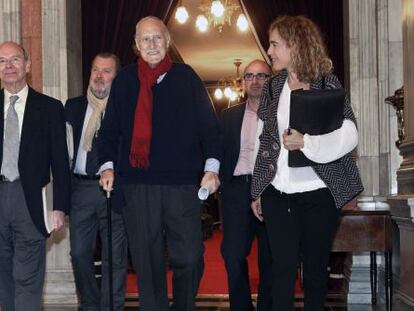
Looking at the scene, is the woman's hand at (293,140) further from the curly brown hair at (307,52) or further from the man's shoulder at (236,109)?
the man's shoulder at (236,109)

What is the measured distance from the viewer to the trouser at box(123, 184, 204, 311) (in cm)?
342

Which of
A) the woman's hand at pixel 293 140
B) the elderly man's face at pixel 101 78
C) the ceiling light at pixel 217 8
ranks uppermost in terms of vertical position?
the ceiling light at pixel 217 8

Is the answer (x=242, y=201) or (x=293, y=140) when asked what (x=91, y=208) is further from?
(x=293, y=140)

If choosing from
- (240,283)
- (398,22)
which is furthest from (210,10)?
(240,283)

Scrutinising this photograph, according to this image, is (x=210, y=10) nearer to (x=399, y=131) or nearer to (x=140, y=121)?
(x=399, y=131)

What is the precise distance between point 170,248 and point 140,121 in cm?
58

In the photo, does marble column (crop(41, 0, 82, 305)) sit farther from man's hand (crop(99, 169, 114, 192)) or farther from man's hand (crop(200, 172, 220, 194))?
man's hand (crop(200, 172, 220, 194))

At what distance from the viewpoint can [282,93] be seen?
345cm

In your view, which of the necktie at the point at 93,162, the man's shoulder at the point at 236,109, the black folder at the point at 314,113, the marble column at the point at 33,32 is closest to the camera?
the black folder at the point at 314,113

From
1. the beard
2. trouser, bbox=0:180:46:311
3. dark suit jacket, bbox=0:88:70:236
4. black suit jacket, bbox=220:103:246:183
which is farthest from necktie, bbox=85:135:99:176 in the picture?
black suit jacket, bbox=220:103:246:183

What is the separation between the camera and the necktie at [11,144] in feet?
12.8

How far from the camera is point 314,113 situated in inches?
127

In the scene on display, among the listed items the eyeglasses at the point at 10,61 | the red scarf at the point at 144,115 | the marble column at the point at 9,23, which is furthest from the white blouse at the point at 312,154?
the marble column at the point at 9,23

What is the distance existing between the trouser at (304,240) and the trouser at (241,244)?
4.60 feet
